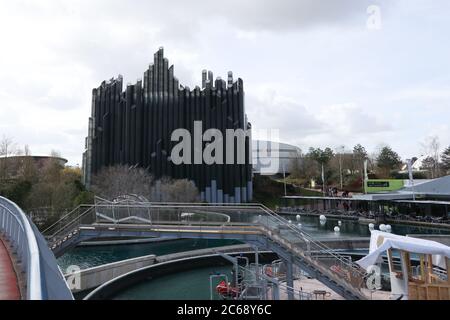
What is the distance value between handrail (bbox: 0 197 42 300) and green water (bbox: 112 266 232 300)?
25.8ft

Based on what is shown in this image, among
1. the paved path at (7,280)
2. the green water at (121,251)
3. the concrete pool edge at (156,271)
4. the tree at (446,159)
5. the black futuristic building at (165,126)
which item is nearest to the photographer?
the paved path at (7,280)

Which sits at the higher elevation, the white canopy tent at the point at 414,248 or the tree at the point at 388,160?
the tree at the point at 388,160

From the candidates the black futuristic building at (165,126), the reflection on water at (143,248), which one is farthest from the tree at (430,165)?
the reflection on water at (143,248)

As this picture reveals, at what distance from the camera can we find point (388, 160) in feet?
285

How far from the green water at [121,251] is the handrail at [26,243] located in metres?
13.9

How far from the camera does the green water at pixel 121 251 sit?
25.0 metres

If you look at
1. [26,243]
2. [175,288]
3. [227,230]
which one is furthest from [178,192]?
[26,243]

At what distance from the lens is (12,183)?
3531cm

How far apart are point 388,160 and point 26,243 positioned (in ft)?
301

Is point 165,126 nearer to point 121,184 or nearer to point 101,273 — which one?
point 121,184

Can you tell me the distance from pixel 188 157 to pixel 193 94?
1235cm

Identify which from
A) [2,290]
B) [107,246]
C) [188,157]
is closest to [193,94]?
[188,157]

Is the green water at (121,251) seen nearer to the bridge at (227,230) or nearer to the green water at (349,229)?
the bridge at (227,230)
